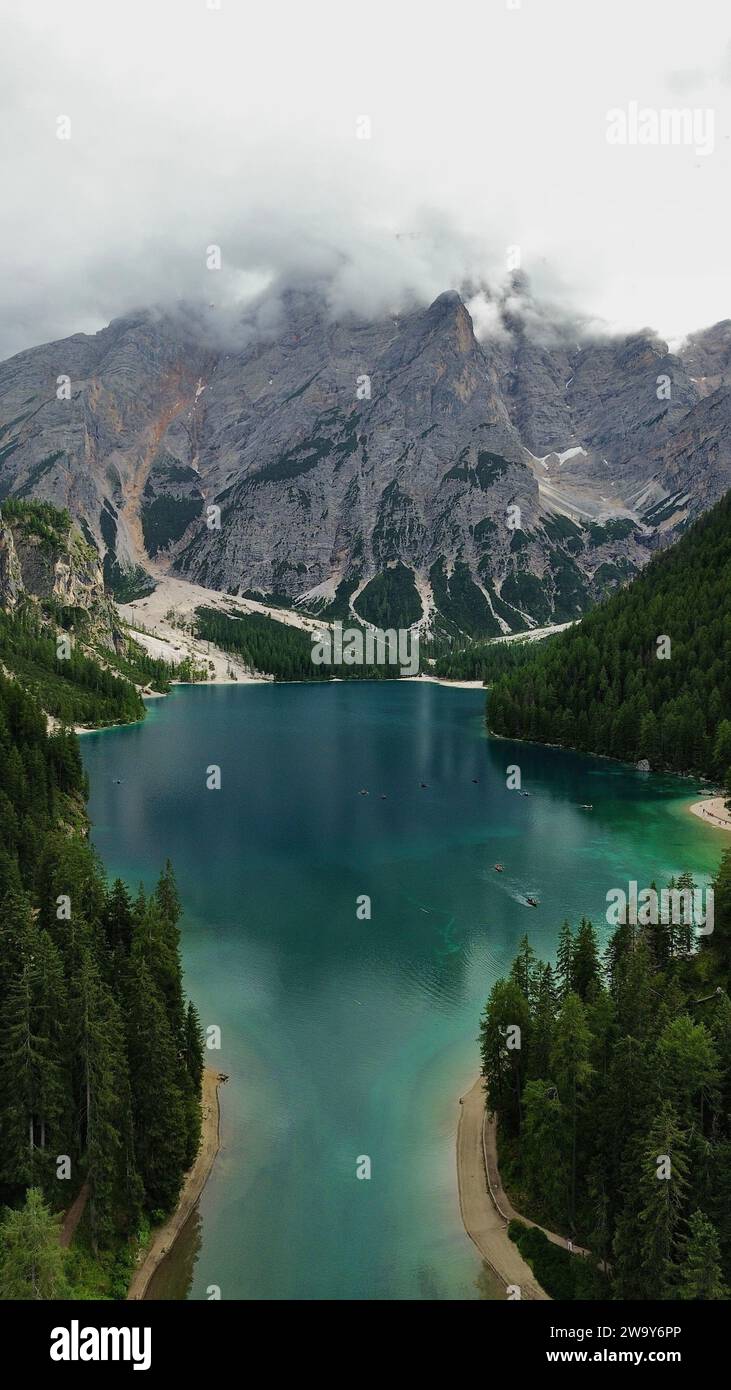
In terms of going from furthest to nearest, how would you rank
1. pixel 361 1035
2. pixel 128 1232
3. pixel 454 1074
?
pixel 361 1035 → pixel 454 1074 → pixel 128 1232

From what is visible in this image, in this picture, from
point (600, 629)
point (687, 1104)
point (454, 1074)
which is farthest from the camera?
point (600, 629)

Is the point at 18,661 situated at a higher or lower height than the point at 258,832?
higher

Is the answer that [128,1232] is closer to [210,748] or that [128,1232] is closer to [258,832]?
[258,832]

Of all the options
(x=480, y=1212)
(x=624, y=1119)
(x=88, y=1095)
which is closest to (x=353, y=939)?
(x=480, y=1212)

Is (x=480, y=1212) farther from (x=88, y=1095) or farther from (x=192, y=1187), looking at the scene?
(x=88, y=1095)

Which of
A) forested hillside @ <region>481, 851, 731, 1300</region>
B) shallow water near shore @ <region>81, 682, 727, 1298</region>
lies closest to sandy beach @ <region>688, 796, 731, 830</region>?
shallow water near shore @ <region>81, 682, 727, 1298</region>
